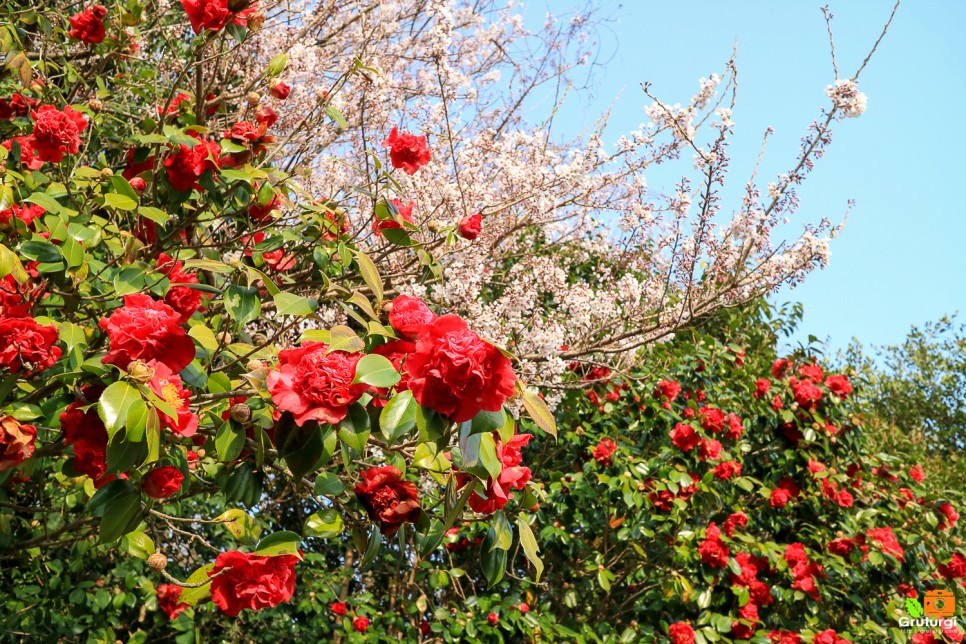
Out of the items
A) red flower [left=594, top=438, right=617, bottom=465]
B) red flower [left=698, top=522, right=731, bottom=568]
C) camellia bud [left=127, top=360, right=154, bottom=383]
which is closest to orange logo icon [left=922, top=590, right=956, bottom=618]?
red flower [left=698, top=522, right=731, bottom=568]

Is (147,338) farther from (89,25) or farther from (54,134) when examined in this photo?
(89,25)

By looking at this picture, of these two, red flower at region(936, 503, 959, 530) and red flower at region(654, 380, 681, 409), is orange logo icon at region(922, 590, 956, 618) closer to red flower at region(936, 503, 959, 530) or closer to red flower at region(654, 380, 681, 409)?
red flower at region(936, 503, 959, 530)

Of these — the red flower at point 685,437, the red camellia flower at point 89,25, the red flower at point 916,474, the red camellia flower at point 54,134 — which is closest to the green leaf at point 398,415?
the red camellia flower at point 54,134

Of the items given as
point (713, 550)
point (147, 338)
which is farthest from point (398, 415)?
point (713, 550)

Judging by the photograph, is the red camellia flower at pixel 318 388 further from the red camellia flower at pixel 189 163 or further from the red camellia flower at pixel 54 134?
the red camellia flower at pixel 54 134

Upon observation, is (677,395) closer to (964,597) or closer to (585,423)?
(585,423)

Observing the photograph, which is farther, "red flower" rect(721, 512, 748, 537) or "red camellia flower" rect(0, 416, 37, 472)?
"red flower" rect(721, 512, 748, 537)

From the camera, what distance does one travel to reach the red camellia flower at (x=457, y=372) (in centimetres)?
116

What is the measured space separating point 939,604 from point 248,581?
3.71 metres

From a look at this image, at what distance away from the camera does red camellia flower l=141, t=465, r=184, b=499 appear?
1.48 m

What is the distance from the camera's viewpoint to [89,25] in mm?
2604

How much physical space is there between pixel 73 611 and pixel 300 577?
109cm

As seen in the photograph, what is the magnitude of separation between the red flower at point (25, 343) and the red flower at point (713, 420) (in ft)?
9.87

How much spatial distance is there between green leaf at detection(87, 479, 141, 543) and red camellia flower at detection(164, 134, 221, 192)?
898mm
